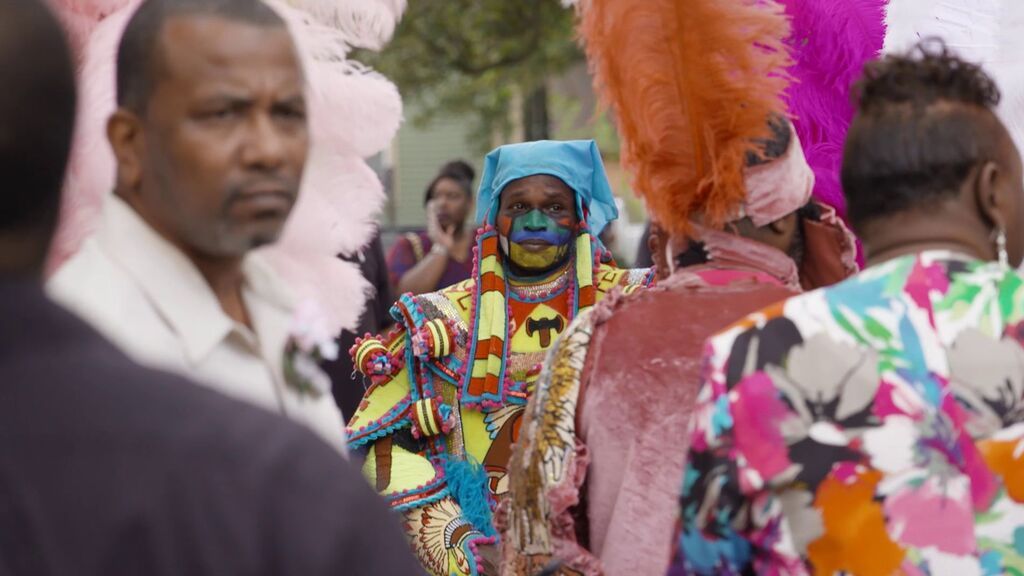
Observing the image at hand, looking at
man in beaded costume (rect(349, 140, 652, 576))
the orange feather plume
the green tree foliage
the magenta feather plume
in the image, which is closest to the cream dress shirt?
the orange feather plume

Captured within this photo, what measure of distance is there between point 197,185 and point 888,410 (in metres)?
1.03

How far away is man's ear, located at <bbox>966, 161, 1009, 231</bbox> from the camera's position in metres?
2.39

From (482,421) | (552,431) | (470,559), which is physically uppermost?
(552,431)

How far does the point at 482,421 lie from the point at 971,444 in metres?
2.30

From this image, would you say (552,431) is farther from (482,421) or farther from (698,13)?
(482,421)

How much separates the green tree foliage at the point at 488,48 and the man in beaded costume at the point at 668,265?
13600 mm

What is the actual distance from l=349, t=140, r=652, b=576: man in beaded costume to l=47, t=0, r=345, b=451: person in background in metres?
2.32

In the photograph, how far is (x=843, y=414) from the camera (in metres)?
2.27

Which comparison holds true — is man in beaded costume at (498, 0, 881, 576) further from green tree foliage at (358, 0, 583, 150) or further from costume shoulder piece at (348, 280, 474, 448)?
green tree foliage at (358, 0, 583, 150)

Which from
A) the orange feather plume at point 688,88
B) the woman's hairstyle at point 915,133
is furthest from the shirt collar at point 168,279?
the orange feather plume at point 688,88

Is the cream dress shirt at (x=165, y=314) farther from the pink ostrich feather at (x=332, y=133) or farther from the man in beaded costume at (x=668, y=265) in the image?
the man in beaded costume at (x=668, y=265)

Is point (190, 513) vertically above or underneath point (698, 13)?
underneath

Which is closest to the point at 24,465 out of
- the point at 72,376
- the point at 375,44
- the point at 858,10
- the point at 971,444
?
the point at 72,376

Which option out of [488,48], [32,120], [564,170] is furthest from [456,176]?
[488,48]
